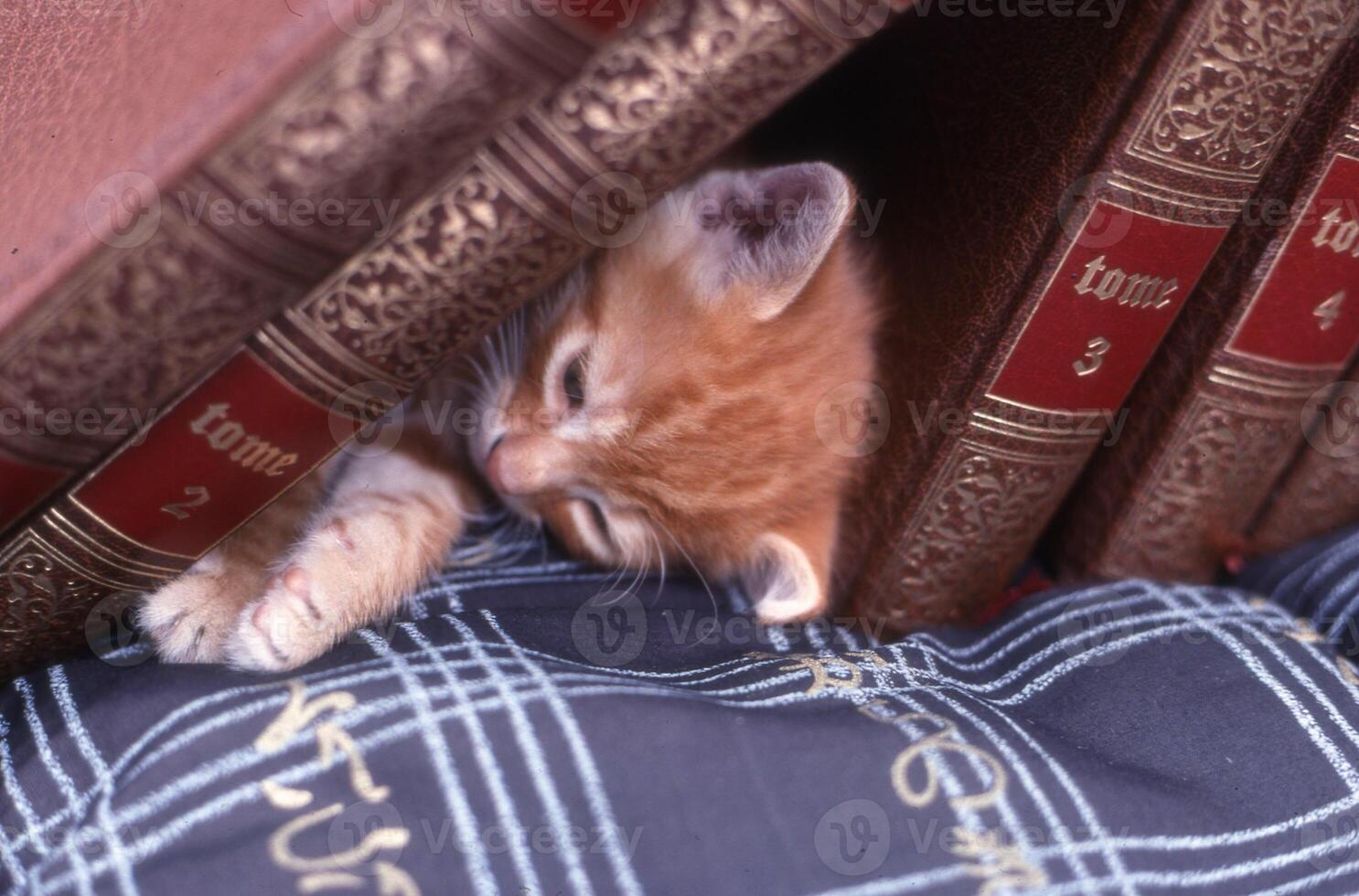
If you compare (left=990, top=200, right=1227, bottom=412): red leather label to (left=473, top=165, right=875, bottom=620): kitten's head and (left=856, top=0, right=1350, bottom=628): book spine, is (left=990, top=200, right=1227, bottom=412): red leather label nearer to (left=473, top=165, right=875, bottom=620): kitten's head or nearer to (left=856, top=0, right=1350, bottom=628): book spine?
(left=856, top=0, right=1350, bottom=628): book spine

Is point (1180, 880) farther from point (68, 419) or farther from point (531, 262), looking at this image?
point (68, 419)

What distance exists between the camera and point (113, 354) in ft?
2.08

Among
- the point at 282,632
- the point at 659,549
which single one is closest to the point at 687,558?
the point at 659,549

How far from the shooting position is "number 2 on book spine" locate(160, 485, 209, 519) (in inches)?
29.2

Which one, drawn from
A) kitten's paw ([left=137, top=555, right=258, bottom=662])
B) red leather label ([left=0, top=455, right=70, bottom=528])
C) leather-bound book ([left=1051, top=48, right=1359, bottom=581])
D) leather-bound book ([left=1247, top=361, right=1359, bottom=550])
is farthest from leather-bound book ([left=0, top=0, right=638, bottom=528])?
leather-bound book ([left=1247, top=361, right=1359, bottom=550])

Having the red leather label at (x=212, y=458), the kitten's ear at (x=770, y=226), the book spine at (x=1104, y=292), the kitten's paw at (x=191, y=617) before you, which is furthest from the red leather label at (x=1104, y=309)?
the kitten's paw at (x=191, y=617)

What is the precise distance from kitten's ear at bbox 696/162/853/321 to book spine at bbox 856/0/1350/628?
0.19 m

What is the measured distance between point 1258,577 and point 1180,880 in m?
0.49

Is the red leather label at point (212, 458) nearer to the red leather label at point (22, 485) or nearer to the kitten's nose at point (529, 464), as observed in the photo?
the red leather label at point (22, 485)

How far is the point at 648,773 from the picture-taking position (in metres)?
0.69

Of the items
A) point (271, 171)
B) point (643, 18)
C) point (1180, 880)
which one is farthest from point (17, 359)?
point (1180, 880)

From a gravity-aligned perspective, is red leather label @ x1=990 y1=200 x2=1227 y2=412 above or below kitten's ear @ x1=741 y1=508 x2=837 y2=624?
above

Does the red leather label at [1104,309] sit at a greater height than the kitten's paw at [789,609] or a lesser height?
greater

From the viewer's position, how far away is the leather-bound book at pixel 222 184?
0.58 metres
